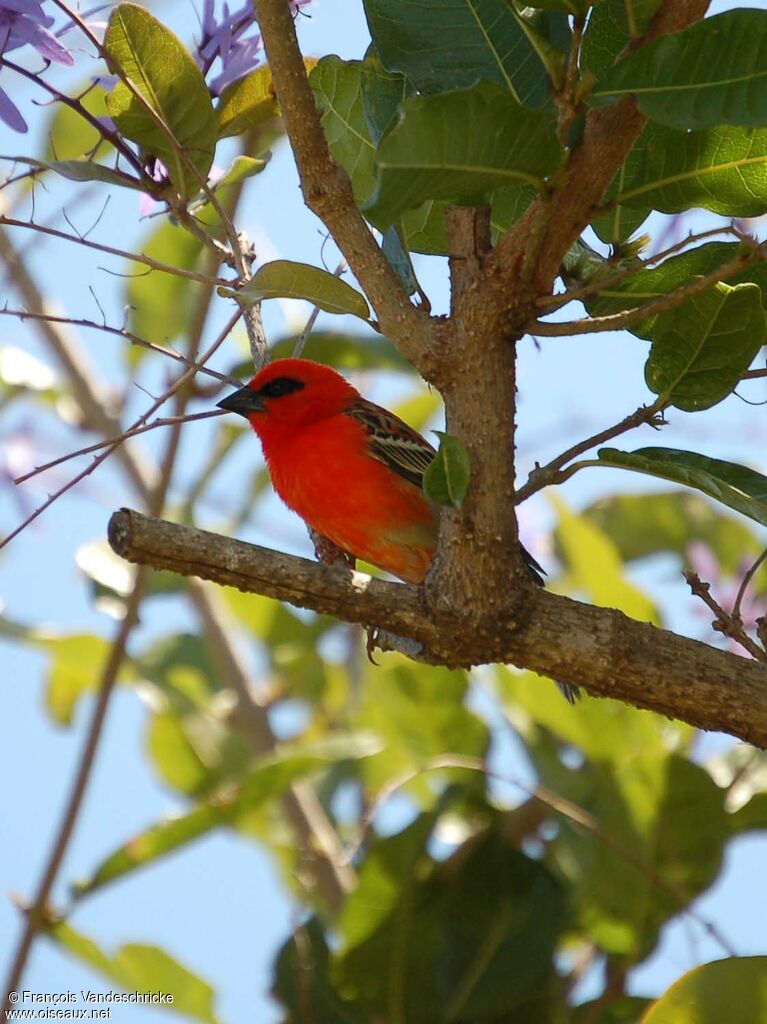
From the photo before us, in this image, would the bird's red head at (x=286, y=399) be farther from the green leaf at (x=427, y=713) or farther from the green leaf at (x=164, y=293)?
the green leaf at (x=427, y=713)

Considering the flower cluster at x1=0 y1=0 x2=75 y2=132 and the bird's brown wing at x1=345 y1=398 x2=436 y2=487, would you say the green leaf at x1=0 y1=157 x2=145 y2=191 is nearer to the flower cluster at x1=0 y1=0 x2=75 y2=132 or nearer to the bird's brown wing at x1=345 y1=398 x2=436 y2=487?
the flower cluster at x1=0 y1=0 x2=75 y2=132

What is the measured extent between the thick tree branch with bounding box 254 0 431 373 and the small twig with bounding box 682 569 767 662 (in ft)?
2.36

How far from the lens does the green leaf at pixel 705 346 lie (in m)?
2.51

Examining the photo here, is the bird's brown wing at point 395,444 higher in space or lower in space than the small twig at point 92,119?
higher

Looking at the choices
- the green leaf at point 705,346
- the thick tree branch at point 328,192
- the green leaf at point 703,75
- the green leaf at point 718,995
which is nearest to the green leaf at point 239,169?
the thick tree branch at point 328,192

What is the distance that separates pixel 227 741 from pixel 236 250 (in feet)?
7.45

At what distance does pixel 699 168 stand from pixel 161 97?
1106 mm

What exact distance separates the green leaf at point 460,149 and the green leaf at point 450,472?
16.3 inches

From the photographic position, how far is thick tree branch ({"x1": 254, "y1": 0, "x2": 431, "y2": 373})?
2.44 meters

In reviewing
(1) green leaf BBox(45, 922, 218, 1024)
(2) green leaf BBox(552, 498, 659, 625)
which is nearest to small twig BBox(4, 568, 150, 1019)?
(1) green leaf BBox(45, 922, 218, 1024)

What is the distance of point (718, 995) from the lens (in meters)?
2.66

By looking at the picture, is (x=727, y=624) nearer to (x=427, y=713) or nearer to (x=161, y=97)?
(x=161, y=97)

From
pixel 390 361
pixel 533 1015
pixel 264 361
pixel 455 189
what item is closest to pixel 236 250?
pixel 264 361

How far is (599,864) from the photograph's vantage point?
147 inches
